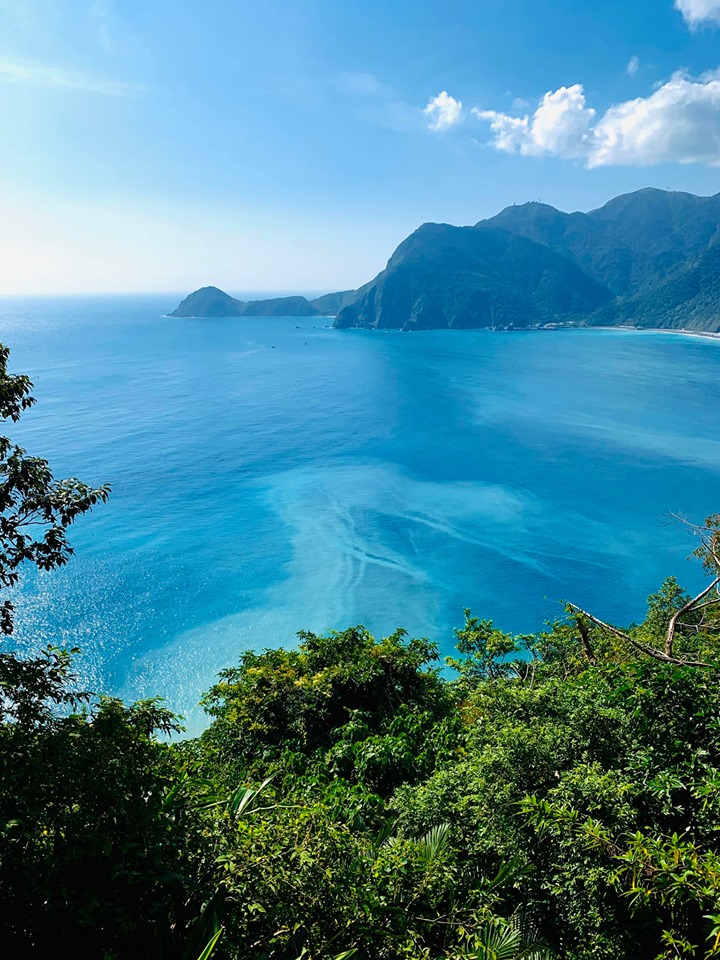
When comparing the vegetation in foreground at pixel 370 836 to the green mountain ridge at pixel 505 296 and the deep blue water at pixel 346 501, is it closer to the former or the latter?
the deep blue water at pixel 346 501

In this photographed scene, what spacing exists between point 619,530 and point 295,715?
3260cm

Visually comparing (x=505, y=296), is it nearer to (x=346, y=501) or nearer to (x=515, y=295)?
(x=515, y=295)

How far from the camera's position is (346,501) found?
42.8 m

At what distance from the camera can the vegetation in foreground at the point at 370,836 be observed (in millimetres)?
4715

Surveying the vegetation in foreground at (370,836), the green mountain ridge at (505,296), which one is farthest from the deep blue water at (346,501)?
the green mountain ridge at (505,296)

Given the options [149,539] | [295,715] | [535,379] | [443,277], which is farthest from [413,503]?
[443,277]

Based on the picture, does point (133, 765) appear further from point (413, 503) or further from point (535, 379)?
point (535, 379)

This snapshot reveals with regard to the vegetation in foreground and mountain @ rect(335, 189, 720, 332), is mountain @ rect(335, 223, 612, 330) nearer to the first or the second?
mountain @ rect(335, 189, 720, 332)

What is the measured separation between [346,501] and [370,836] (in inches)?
1410

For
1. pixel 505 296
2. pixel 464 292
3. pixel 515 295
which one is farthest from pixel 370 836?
pixel 515 295

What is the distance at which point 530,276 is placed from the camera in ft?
629

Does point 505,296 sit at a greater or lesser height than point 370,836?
greater

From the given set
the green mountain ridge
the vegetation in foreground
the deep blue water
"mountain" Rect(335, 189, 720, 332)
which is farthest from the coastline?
the vegetation in foreground

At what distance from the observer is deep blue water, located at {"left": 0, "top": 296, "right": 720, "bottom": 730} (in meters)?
28.2
